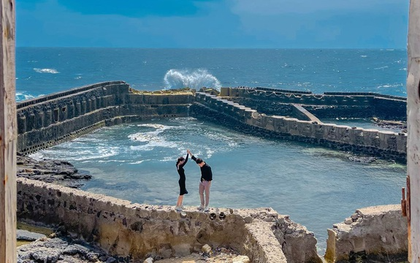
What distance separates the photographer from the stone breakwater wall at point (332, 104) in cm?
3628

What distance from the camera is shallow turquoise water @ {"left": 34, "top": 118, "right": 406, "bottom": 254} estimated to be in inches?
683

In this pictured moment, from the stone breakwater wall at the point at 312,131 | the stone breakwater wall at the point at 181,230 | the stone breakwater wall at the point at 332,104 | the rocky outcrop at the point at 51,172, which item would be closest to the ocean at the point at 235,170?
the rocky outcrop at the point at 51,172

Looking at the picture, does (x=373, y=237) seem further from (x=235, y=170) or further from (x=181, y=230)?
(x=235, y=170)

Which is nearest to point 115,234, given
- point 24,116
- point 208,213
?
point 208,213

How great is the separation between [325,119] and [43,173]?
20.6 metres

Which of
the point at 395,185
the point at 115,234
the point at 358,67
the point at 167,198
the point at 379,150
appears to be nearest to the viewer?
the point at 115,234

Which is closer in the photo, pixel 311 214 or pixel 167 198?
pixel 311 214

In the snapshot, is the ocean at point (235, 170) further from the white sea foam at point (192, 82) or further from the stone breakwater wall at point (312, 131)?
the white sea foam at point (192, 82)

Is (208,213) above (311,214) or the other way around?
above

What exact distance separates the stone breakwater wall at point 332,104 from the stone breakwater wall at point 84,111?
502cm

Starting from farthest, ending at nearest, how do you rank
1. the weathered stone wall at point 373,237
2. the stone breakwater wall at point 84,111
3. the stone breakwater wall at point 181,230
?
the stone breakwater wall at point 84,111
the weathered stone wall at point 373,237
the stone breakwater wall at point 181,230

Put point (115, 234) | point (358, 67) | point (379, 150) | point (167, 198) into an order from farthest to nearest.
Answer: point (358, 67) < point (379, 150) < point (167, 198) < point (115, 234)

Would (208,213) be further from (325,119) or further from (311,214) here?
(325,119)

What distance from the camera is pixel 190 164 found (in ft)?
73.0
